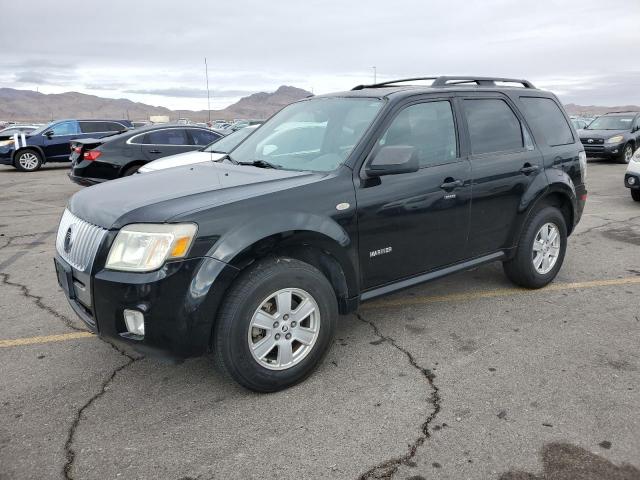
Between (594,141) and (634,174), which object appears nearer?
(634,174)

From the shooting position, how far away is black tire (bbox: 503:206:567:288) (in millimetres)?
4578

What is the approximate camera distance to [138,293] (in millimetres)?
2727

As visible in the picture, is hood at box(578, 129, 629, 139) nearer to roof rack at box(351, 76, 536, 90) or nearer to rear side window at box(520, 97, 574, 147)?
rear side window at box(520, 97, 574, 147)

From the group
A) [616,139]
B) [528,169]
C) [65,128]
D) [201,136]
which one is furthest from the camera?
[65,128]

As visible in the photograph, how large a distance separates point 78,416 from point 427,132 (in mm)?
2947

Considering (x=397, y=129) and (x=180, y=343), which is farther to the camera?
(x=397, y=129)

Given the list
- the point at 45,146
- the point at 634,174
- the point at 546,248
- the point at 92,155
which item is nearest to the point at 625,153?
the point at 634,174

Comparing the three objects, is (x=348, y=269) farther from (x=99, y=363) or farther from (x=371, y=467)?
(x=99, y=363)

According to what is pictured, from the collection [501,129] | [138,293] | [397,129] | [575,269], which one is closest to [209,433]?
[138,293]

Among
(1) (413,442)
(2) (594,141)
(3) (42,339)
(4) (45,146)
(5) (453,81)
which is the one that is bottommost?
(1) (413,442)

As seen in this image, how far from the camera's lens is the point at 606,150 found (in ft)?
54.9

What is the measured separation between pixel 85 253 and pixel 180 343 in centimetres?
79

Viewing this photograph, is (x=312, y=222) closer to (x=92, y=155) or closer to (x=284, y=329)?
(x=284, y=329)

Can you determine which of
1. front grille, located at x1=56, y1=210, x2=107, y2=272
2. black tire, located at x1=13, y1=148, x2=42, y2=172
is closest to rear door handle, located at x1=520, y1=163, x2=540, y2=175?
front grille, located at x1=56, y1=210, x2=107, y2=272
